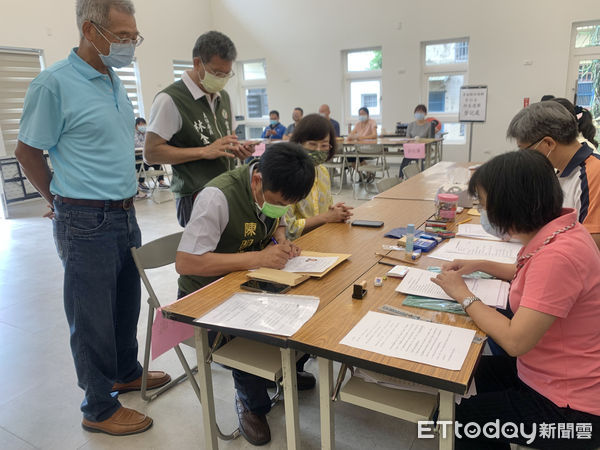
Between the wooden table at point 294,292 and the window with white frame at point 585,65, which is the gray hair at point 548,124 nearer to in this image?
the wooden table at point 294,292

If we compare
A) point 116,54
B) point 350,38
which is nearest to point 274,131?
point 350,38

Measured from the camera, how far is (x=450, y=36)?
844 centimetres

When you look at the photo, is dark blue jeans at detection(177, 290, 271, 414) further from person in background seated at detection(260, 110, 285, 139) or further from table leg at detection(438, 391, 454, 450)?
person in background seated at detection(260, 110, 285, 139)

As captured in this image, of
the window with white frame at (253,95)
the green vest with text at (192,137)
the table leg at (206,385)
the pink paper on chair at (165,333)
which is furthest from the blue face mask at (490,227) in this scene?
the window with white frame at (253,95)

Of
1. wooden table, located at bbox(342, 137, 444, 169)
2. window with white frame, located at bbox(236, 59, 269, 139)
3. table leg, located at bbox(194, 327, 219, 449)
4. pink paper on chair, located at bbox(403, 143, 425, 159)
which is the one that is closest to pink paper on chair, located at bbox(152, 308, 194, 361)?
table leg, located at bbox(194, 327, 219, 449)

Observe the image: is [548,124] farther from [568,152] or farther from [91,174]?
[91,174]

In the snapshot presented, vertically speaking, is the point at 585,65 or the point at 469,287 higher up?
the point at 585,65

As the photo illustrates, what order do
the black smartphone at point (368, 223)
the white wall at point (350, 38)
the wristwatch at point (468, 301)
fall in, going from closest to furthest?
the wristwatch at point (468, 301), the black smartphone at point (368, 223), the white wall at point (350, 38)

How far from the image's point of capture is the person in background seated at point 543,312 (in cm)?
103

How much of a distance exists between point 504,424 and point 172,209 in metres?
5.92

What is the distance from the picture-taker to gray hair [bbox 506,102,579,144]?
171cm

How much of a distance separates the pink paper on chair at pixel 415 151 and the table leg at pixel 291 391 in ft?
17.1

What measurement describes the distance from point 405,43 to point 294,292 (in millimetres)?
8753

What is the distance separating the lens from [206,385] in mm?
1470
